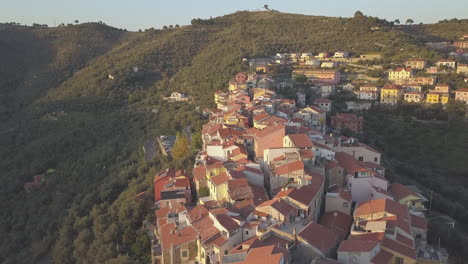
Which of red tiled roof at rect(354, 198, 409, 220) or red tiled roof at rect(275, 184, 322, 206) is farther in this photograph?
red tiled roof at rect(275, 184, 322, 206)

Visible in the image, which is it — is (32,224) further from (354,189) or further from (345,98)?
(345,98)

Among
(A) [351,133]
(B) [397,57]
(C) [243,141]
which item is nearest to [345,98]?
(A) [351,133]

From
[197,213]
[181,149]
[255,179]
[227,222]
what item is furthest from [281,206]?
[181,149]

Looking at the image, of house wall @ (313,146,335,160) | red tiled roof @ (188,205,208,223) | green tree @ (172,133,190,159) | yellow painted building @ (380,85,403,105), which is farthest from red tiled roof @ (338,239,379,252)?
yellow painted building @ (380,85,403,105)

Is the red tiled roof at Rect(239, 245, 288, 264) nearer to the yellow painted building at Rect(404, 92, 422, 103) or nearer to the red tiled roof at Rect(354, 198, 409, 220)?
the red tiled roof at Rect(354, 198, 409, 220)

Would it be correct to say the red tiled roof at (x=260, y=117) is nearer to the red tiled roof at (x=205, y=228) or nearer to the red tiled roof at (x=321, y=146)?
the red tiled roof at (x=321, y=146)

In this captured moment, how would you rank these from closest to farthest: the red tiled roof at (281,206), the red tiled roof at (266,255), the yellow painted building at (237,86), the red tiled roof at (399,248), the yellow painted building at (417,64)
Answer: the red tiled roof at (266,255)
the red tiled roof at (399,248)
the red tiled roof at (281,206)
the yellow painted building at (237,86)
the yellow painted building at (417,64)

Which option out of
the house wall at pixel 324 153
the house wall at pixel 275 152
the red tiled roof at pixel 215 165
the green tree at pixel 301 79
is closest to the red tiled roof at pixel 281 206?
the house wall at pixel 275 152
